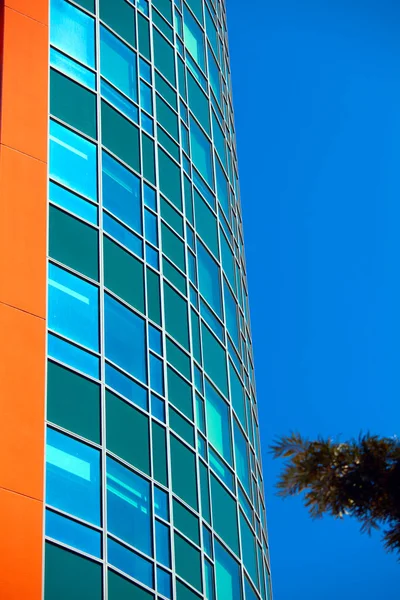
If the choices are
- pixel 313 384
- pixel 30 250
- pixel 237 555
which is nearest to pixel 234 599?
pixel 237 555

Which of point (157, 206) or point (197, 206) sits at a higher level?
point (197, 206)

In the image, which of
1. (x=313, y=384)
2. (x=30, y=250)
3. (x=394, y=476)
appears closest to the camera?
(x=394, y=476)

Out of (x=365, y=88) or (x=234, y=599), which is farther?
(x=365, y=88)

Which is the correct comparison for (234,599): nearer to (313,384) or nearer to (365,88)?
(313,384)

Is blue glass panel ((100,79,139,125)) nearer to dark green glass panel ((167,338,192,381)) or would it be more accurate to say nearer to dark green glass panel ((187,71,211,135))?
dark green glass panel ((187,71,211,135))

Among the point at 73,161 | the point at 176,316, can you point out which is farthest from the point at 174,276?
the point at 73,161

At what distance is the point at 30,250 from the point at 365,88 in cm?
17229

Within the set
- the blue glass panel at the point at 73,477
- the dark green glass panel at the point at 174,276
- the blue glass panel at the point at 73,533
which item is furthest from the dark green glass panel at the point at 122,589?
the dark green glass panel at the point at 174,276

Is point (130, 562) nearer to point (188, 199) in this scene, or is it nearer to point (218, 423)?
point (218, 423)

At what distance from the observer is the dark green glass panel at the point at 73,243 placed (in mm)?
20125

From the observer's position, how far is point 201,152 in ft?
94.7

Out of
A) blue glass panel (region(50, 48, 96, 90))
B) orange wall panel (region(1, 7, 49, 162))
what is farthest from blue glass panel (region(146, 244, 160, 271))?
blue glass panel (region(50, 48, 96, 90))

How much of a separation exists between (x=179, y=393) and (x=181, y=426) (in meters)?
0.73

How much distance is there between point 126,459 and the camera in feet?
63.8
